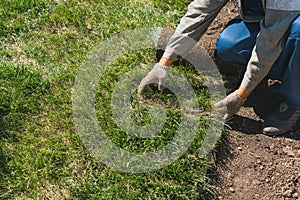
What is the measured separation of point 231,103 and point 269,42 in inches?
17.7

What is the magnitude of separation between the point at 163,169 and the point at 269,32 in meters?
0.91

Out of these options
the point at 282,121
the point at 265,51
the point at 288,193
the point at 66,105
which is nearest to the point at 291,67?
the point at 265,51

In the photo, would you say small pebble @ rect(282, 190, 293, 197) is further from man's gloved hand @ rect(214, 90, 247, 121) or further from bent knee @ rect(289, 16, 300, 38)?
bent knee @ rect(289, 16, 300, 38)

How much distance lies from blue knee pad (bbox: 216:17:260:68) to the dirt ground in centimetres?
22

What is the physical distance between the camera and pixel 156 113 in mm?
2912

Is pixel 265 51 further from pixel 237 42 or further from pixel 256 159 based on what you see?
pixel 256 159

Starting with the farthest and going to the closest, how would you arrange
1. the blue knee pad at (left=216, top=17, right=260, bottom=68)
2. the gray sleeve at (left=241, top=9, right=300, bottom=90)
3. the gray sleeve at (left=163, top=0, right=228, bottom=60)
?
1. the blue knee pad at (left=216, top=17, right=260, bottom=68)
2. the gray sleeve at (left=163, top=0, right=228, bottom=60)
3. the gray sleeve at (left=241, top=9, right=300, bottom=90)

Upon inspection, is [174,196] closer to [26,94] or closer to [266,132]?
[266,132]

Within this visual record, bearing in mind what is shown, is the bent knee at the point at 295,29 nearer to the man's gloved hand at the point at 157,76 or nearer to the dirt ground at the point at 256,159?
the dirt ground at the point at 256,159

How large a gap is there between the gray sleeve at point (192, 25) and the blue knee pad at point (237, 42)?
17 centimetres

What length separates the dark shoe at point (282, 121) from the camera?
2.88m

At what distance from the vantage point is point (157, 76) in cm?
296

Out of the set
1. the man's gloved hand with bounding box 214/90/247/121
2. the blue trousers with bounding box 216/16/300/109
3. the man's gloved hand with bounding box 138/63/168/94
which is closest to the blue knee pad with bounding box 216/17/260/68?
the blue trousers with bounding box 216/16/300/109

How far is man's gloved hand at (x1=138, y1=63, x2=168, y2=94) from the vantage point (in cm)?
296
